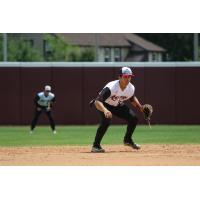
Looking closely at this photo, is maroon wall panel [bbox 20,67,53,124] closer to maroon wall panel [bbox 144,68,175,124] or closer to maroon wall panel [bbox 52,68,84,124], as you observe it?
maroon wall panel [bbox 52,68,84,124]

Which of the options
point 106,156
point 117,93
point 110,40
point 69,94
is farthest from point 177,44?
point 106,156

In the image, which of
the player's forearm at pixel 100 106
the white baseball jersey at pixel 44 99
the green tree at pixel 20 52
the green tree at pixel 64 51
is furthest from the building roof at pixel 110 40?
the player's forearm at pixel 100 106

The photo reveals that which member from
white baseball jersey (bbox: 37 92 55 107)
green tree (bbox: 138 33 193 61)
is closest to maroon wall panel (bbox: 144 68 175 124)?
white baseball jersey (bbox: 37 92 55 107)

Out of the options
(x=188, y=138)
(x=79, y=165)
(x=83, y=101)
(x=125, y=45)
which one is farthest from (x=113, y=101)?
(x=125, y=45)

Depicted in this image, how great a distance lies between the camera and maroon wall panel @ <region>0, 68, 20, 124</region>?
32.6 metres

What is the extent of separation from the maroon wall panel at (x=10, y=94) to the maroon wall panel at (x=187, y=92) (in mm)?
7123

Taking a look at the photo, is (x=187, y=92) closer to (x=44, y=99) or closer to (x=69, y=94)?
(x=69, y=94)

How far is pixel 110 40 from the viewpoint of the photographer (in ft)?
248

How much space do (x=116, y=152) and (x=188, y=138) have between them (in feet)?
22.6

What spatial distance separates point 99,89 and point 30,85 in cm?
309

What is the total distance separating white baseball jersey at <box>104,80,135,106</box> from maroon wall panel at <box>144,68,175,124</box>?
53.6 ft

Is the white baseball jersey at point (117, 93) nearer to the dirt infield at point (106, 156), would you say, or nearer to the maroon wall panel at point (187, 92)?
the dirt infield at point (106, 156)

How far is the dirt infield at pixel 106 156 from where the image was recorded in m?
14.1

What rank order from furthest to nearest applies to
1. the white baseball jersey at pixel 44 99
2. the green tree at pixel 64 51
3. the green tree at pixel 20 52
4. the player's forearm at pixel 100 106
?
the green tree at pixel 64 51 → the green tree at pixel 20 52 → the white baseball jersey at pixel 44 99 → the player's forearm at pixel 100 106
